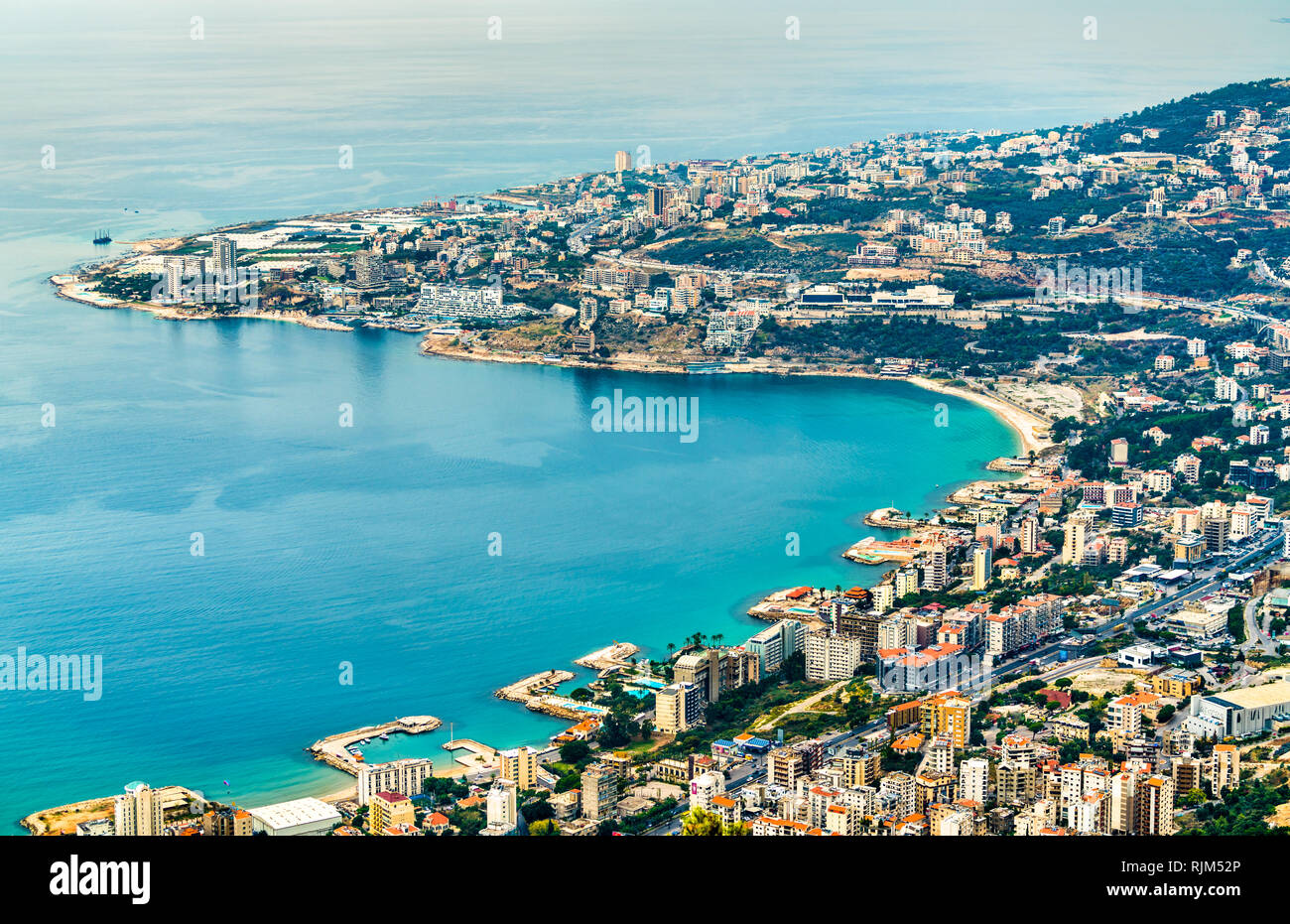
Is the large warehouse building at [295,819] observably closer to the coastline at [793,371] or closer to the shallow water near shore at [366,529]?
the shallow water near shore at [366,529]

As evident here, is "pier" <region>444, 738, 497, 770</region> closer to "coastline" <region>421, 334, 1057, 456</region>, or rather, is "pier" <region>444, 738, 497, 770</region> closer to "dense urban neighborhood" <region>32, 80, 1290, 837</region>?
"dense urban neighborhood" <region>32, 80, 1290, 837</region>

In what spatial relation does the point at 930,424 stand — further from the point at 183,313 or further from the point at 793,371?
the point at 183,313

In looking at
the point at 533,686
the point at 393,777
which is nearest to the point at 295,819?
the point at 393,777

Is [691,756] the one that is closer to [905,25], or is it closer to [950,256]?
[950,256]

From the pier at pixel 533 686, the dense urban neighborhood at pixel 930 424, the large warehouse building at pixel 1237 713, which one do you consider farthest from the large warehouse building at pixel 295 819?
the large warehouse building at pixel 1237 713

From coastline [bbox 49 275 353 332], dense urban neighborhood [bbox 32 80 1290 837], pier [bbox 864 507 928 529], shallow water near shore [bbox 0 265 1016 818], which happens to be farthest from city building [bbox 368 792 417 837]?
coastline [bbox 49 275 353 332]
